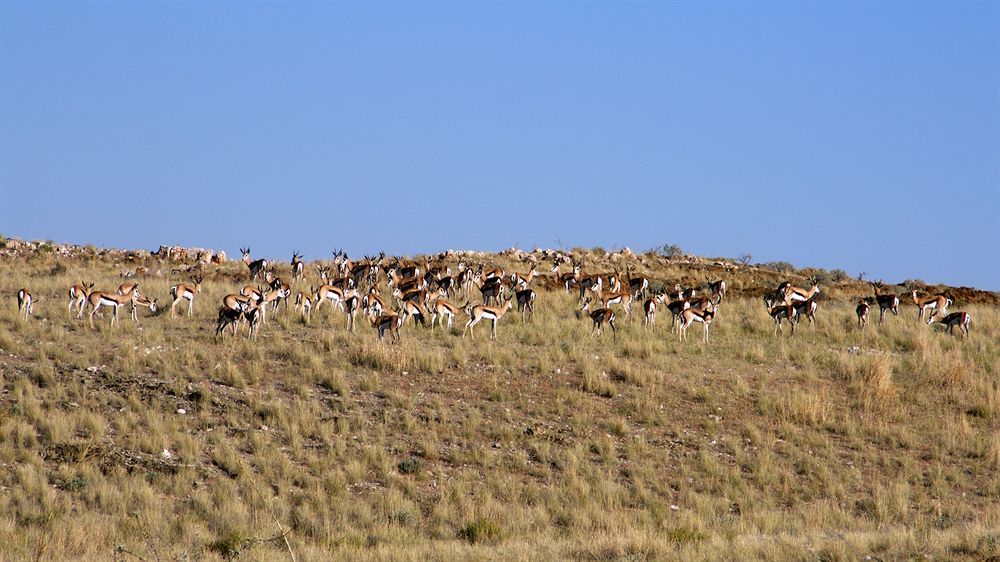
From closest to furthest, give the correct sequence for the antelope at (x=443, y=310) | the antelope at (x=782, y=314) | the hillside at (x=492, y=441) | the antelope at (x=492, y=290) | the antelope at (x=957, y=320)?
the hillside at (x=492, y=441)
the antelope at (x=443, y=310)
the antelope at (x=782, y=314)
the antelope at (x=957, y=320)
the antelope at (x=492, y=290)

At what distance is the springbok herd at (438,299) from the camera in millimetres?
29016

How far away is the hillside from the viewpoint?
54.1 feet

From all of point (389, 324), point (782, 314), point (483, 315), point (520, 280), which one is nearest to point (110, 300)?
point (389, 324)

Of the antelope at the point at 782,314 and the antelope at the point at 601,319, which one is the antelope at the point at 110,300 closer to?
the antelope at the point at 601,319

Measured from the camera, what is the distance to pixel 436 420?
22750 mm

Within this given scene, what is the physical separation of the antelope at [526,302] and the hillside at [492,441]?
1.20 ft

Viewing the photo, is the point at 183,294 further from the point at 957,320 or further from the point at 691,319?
the point at 957,320

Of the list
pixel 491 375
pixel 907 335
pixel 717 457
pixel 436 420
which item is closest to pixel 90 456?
pixel 436 420

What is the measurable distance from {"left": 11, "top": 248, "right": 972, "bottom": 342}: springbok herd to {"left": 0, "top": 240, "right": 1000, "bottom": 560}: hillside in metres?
0.49

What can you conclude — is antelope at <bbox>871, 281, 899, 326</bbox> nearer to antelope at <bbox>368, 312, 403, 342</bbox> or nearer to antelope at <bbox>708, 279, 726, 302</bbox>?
antelope at <bbox>708, 279, 726, 302</bbox>

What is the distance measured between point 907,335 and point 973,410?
237 inches

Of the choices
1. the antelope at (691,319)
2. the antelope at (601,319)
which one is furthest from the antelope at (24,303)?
the antelope at (691,319)

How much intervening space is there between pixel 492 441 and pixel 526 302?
413 inches

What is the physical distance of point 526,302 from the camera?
1265 inches
